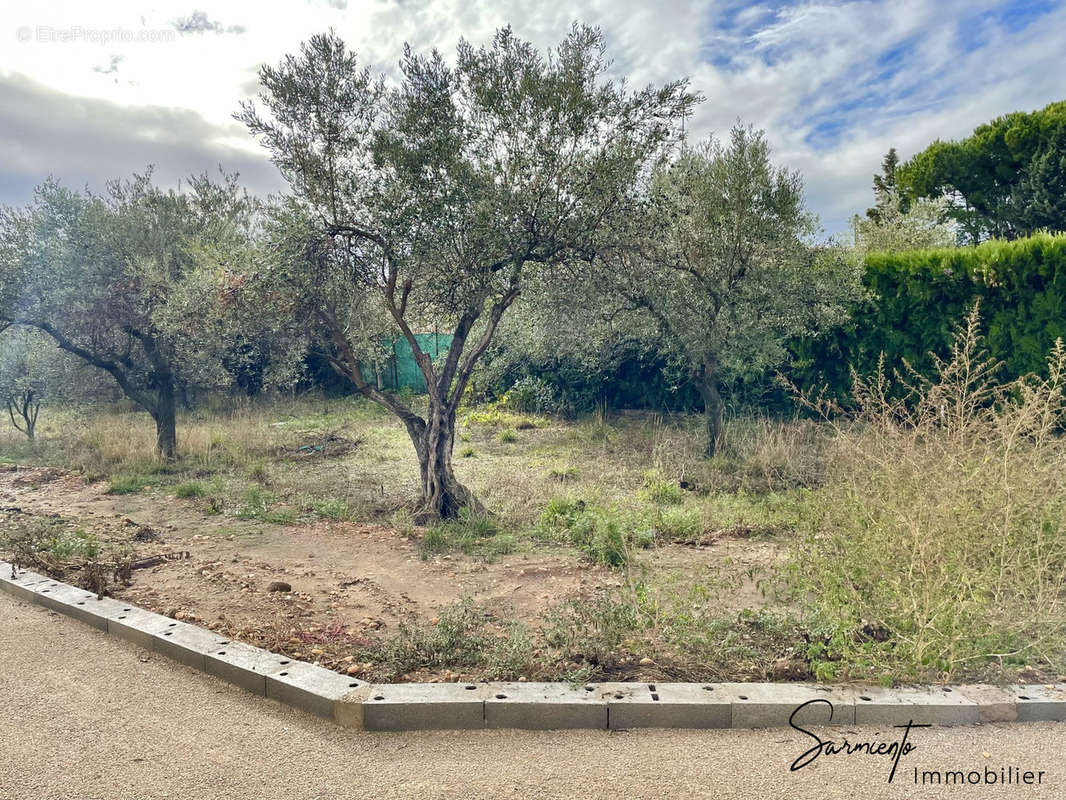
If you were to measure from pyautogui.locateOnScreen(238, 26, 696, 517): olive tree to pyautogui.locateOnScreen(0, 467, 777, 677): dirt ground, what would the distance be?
248cm

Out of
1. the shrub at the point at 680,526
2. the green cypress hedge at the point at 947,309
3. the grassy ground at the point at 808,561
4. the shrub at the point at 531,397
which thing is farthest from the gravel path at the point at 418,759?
the shrub at the point at 531,397

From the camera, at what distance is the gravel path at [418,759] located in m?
2.82

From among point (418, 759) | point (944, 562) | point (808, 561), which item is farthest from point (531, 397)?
point (418, 759)

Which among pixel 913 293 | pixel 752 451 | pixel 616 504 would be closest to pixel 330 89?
pixel 616 504

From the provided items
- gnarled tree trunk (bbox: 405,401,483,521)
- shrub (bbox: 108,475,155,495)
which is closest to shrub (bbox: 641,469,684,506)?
gnarled tree trunk (bbox: 405,401,483,521)

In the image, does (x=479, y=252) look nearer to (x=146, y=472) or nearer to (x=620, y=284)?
(x=620, y=284)

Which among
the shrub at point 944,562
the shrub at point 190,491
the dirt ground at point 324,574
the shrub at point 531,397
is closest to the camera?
the shrub at point 944,562

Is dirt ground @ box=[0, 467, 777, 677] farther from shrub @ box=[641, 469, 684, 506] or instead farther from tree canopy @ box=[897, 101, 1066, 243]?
tree canopy @ box=[897, 101, 1066, 243]

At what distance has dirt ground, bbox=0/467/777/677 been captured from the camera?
15.5 feet

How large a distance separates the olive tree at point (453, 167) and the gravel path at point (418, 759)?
177 inches

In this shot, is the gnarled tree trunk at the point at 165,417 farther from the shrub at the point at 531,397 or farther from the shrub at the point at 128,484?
the shrub at the point at 531,397

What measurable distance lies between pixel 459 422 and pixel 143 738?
498 inches

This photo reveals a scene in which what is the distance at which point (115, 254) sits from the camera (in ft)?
35.1

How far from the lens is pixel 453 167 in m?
6.79
